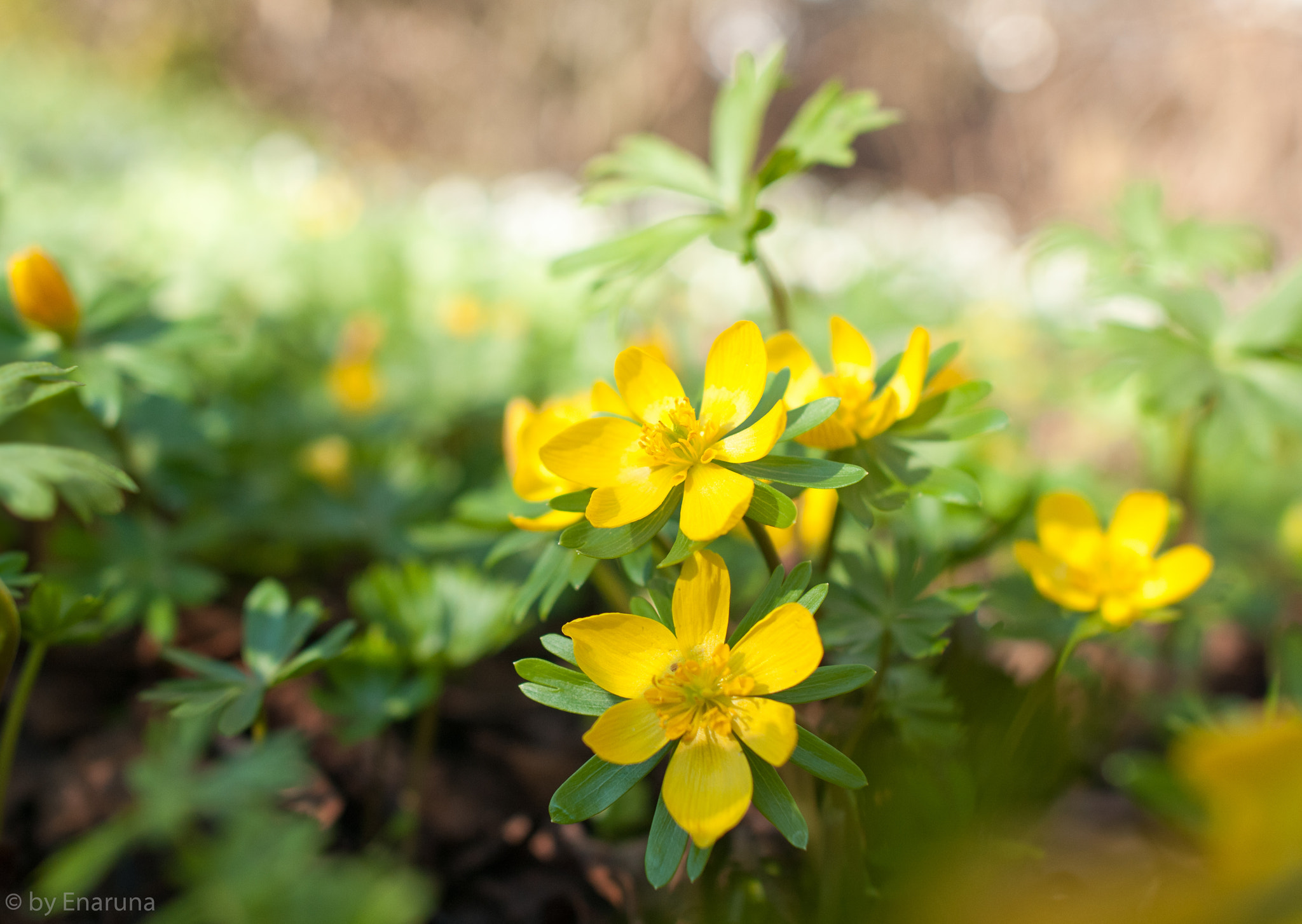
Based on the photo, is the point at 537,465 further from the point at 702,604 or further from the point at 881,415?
the point at 881,415

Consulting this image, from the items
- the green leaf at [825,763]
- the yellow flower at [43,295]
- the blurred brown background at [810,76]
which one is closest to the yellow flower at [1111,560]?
the green leaf at [825,763]

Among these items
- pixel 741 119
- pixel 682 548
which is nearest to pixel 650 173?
pixel 741 119

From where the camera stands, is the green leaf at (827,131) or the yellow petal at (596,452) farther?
the green leaf at (827,131)

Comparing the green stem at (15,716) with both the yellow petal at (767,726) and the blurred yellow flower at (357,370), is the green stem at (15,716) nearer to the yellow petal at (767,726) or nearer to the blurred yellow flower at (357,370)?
the yellow petal at (767,726)

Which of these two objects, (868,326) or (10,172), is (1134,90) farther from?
(10,172)

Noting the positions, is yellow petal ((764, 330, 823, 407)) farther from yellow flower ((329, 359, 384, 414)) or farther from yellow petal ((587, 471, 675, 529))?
yellow flower ((329, 359, 384, 414))

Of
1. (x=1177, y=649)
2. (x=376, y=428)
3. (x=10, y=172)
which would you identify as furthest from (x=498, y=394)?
(x=10, y=172)
